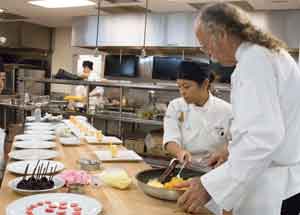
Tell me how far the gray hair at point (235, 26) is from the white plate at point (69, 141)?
154 cm

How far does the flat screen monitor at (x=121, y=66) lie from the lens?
6852 mm

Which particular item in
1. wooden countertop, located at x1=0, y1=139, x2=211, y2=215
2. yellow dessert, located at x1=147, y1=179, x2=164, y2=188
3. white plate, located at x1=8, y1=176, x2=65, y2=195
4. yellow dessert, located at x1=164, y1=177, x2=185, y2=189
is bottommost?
wooden countertop, located at x1=0, y1=139, x2=211, y2=215

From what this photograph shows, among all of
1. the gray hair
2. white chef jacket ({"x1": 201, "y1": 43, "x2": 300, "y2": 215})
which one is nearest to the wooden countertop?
white chef jacket ({"x1": 201, "y1": 43, "x2": 300, "y2": 215})

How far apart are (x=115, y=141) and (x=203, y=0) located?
2830mm

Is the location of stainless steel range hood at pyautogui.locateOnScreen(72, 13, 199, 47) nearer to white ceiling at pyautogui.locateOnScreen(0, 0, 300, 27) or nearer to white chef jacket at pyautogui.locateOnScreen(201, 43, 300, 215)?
white ceiling at pyautogui.locateOnScreen(0, 0, 300, 27)

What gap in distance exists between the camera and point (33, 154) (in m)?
2.12

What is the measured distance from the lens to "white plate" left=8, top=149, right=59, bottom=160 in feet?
6.72

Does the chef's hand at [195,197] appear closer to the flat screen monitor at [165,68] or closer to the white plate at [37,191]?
the white plate at [37,191]

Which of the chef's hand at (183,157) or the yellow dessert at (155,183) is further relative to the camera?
the chef's hand at (183,157)

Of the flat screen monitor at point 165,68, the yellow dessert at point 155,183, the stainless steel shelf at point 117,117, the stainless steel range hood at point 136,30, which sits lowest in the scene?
the yellow dessert at point 155,183

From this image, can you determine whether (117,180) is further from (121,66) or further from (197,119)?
(121,66)

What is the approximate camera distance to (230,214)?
1375 mm

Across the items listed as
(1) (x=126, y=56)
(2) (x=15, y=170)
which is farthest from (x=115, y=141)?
(1) (x=126, y=56)

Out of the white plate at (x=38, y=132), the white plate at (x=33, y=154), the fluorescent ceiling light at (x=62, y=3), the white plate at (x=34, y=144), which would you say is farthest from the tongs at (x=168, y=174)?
the fluorescent ceiling light at (x=62, y=3)
